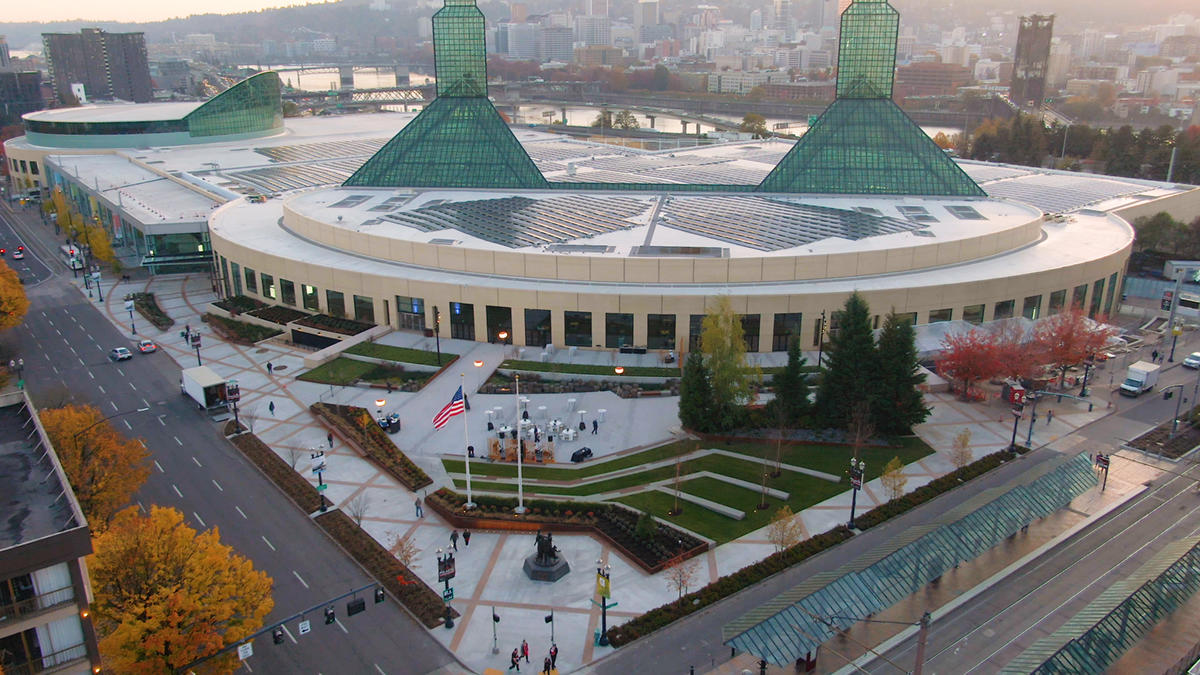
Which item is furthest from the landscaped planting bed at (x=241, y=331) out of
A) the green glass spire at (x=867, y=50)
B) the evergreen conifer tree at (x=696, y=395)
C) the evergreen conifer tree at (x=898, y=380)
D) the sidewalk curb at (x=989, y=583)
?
the green glass spire at (x=867, y=50)

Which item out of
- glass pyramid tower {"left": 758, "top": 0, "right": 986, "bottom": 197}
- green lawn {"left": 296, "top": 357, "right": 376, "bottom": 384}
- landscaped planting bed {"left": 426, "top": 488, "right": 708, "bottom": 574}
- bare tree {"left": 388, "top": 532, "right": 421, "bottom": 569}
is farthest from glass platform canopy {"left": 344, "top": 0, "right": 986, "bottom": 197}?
bare tree {"left": 388, "top": 532, "right": 421, "bottom": 569}

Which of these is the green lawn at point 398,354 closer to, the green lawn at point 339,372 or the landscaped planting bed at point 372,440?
the green lawn at point 339,372

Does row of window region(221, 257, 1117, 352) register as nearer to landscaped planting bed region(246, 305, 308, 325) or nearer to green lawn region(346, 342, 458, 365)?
landscaped planting bed region(246, 305, 308, 325)

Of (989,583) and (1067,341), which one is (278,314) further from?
(1067,341)

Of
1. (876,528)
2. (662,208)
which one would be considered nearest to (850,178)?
(662,208)

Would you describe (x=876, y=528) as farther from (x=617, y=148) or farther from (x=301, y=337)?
(x=617, y=148)

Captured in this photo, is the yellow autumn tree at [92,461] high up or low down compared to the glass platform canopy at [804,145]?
down
